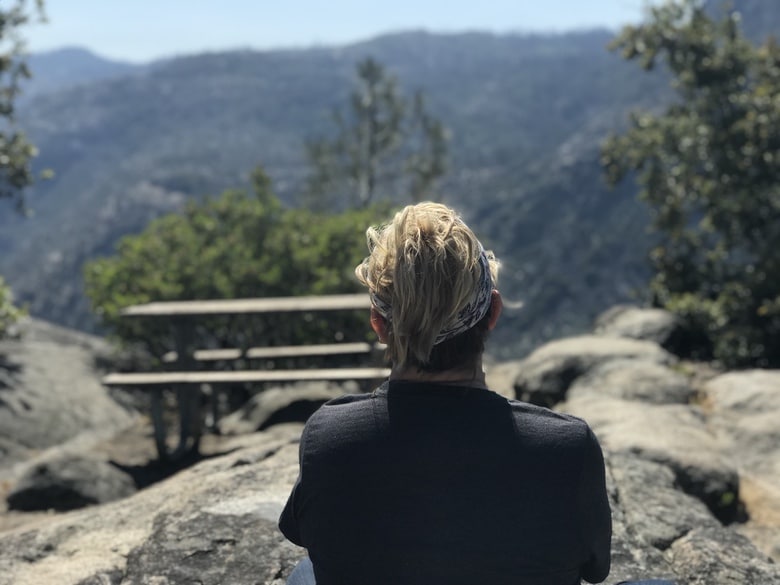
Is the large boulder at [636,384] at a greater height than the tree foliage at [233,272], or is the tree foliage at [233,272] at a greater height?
the tree foliage at [233,272]

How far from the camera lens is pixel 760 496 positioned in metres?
6.96

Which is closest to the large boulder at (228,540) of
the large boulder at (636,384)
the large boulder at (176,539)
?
the large boulder at (176,539)

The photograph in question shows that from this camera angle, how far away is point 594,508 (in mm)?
2426

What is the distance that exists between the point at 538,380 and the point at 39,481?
5.36 meters

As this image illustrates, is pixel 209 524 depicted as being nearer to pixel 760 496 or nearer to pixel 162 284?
pixel 760 496

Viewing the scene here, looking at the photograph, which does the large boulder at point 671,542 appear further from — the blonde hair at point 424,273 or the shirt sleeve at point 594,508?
the blonde hair at point 424,273

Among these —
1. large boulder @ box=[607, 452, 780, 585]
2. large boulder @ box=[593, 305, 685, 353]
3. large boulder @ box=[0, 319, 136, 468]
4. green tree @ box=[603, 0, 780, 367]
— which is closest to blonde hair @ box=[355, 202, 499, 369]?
large boulder @ box=[607, 452, 780, 585]

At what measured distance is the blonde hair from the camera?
2.29 meters

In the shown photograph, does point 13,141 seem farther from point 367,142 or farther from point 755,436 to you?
point 367,142

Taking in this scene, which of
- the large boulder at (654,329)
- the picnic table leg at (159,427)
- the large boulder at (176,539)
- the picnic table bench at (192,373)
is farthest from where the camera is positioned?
the large boulder at (654,329)

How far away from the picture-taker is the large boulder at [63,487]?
768 centimetres

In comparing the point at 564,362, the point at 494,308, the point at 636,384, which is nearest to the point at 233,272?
the point at 564,362

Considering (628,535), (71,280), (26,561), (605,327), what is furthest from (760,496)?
(71,280)

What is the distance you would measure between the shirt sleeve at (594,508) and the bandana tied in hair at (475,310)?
41cm
